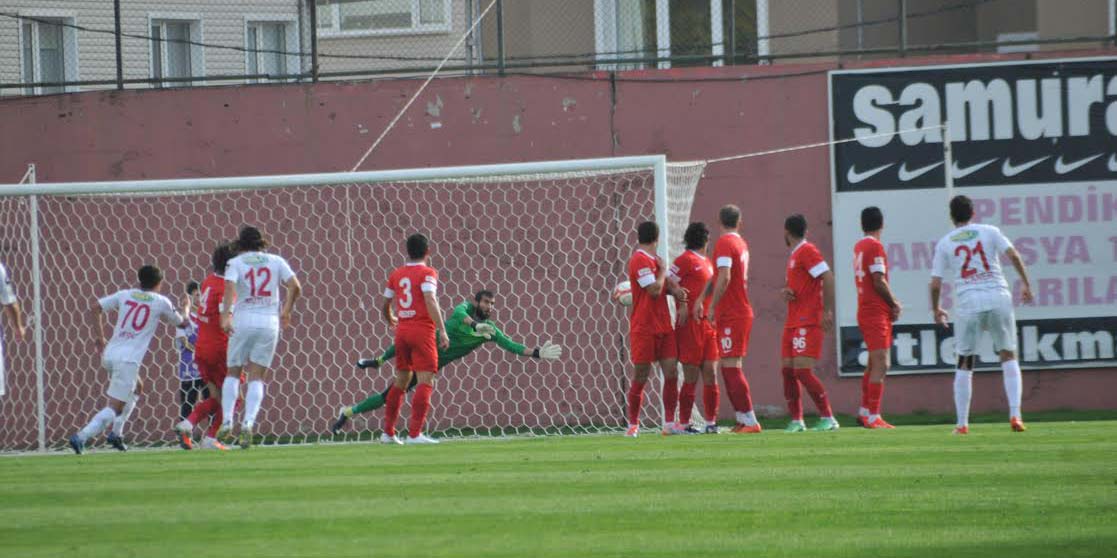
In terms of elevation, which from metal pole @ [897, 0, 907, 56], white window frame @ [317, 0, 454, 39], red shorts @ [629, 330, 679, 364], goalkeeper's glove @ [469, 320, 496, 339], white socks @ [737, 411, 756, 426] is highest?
white window frame @ [317, 0, 454, 39]

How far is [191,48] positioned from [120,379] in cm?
740

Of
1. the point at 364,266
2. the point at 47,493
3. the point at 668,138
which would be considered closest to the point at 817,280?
the point at 668,138

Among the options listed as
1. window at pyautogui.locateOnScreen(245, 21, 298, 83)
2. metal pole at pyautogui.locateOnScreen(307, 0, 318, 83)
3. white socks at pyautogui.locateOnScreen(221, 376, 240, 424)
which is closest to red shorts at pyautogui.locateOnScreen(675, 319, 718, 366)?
white socks at pyautogui.locateOnScreen(221, 376, 240, 424)

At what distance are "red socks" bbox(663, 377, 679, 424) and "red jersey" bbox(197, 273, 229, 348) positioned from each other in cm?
382

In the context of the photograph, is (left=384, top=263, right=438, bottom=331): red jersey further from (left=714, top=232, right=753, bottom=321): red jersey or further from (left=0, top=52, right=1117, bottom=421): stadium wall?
(left=0, top=52, right=1117, bottom=421): stadium wall

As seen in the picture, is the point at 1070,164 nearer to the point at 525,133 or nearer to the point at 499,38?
the point at 525,133

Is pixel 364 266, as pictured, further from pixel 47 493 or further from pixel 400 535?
pixel 400 535

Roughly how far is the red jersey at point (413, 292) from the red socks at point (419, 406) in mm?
507

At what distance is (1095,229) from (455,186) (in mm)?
6757

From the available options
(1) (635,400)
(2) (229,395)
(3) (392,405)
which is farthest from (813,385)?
(2) (229,395)

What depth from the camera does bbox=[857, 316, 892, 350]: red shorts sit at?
532 inches

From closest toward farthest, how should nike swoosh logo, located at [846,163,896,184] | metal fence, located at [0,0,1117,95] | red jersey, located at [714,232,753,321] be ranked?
red jersey, located at [714,232,753,321], nike swoosh logo, located at [846,163,896,184], metal fence, located at [0,0,1117,95]

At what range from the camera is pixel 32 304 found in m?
16.9

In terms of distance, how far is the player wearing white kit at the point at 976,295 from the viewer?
1222 centimetres
